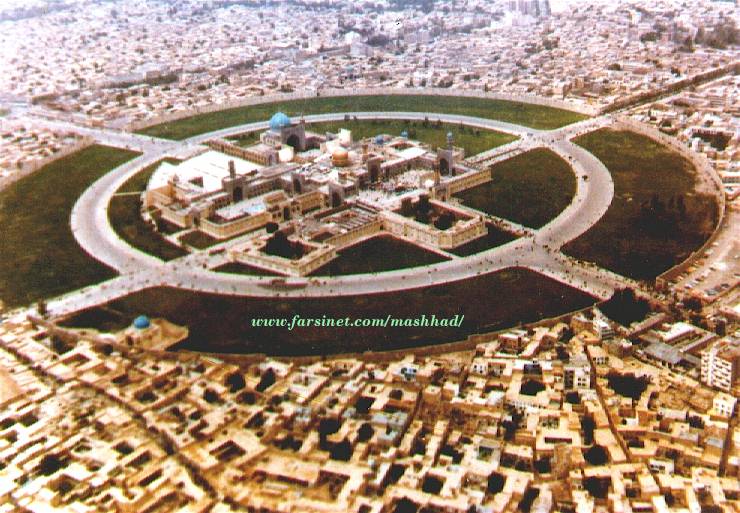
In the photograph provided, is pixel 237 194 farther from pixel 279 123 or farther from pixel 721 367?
pixel 721 367

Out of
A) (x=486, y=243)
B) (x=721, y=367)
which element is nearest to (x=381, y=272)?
(x=486, y=243)

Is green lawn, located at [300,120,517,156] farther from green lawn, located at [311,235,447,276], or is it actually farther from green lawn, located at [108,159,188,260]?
green lawn, located at [108,159,188,260]

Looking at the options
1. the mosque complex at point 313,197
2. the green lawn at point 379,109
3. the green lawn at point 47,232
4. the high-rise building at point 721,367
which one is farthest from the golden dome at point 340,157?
the high-rise building at point 721,367

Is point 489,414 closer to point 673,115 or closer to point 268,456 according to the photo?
point 268,456

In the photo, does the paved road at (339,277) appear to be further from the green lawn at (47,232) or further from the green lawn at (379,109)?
the green lawn at (379,109)

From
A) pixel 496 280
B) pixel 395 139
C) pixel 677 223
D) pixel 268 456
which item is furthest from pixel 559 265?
pixel 395 139
